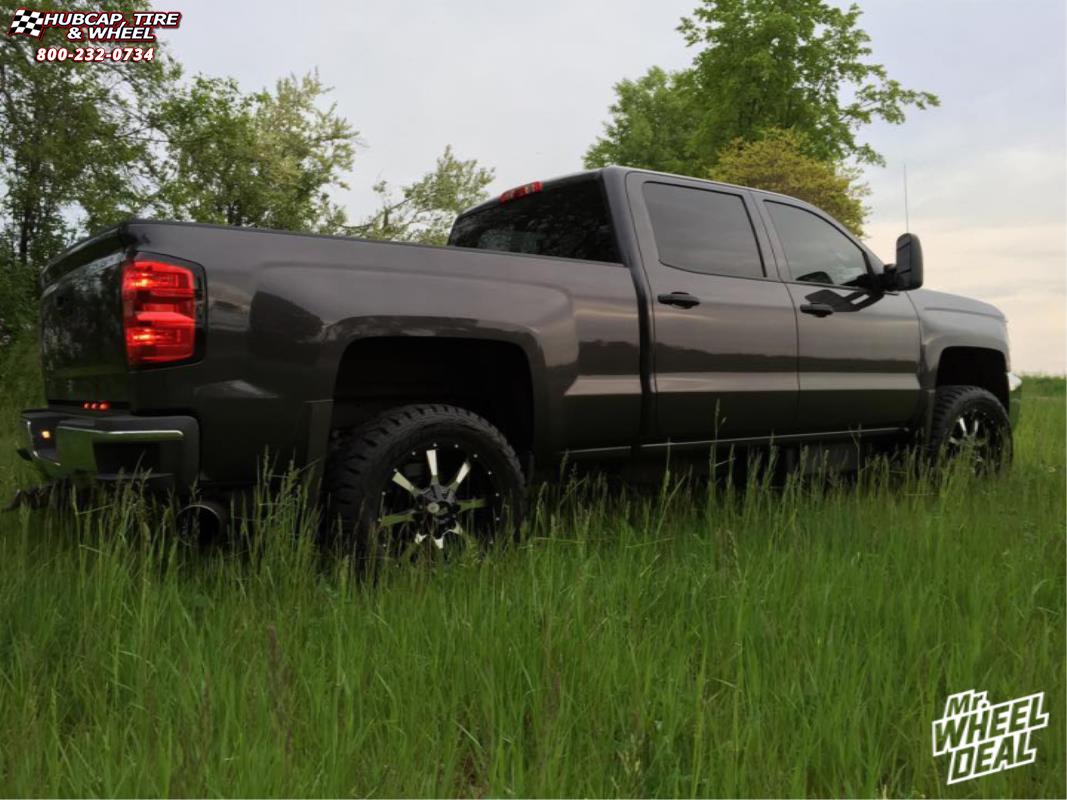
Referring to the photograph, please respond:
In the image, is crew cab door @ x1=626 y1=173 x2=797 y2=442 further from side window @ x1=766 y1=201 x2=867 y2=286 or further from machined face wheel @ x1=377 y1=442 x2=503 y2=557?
machined face wheel @ x1=377 y1=442 x2=503 y2=557

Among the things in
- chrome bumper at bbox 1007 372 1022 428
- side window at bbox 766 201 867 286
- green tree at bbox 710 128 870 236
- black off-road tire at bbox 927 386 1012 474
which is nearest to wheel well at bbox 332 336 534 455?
side window at bbox 766 201 867 286

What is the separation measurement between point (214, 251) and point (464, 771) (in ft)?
6.16

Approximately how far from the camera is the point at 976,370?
20.1 ft

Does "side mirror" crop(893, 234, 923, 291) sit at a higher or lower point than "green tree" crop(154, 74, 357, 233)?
lower

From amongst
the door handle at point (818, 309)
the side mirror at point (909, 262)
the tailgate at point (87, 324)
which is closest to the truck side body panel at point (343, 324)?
the tailgate at point (87, 324)

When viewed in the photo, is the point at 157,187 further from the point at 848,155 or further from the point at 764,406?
the point at 848,155

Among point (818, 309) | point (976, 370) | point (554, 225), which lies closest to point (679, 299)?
point (554, 225)

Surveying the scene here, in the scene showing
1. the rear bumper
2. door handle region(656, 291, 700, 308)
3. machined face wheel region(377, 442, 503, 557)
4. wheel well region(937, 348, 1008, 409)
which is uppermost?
door handle region(656, 291, 700, 308)

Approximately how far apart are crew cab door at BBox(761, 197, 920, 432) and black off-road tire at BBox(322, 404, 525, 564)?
2093 millimetres

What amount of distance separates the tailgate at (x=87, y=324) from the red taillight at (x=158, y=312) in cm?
7

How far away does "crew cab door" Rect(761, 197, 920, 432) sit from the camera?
4.63 metres

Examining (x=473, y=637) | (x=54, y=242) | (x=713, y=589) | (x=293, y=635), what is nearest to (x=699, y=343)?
(x=713, y=589)

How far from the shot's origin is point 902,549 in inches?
129

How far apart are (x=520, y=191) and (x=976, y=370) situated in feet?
13.1
